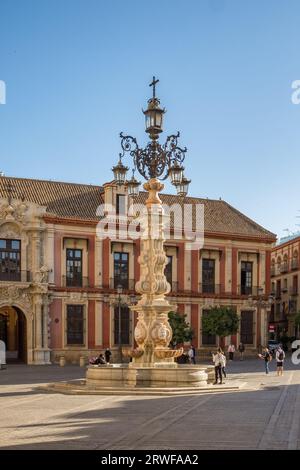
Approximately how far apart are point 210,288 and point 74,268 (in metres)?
9.50

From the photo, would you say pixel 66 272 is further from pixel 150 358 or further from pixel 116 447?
pixel 116 447

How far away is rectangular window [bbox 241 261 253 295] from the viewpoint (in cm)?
4934

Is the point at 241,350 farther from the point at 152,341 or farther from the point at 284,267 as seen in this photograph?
the point at 152,341

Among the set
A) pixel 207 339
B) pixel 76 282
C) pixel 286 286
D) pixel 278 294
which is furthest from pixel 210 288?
pixel 278 294

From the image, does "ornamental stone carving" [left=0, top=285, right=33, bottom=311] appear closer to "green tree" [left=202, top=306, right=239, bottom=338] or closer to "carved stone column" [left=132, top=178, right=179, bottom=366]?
"green tree" [left=202, top=306, right=239, bottom=338]

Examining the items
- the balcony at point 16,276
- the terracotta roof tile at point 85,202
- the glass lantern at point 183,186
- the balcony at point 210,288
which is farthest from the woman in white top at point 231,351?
the glass lantern at point 183,186

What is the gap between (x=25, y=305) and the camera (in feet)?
138

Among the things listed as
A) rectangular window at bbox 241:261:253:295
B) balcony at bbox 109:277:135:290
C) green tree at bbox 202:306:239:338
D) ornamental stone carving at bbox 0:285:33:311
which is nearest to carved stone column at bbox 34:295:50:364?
ornamental stone carving at bbox 0:285:33:311

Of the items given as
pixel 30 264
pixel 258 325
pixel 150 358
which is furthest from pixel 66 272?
pixel 150 358

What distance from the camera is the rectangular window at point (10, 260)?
41.9 metres

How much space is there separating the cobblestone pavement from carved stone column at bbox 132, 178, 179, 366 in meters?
2.68

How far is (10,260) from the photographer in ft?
138

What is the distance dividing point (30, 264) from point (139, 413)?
27.7 metres
